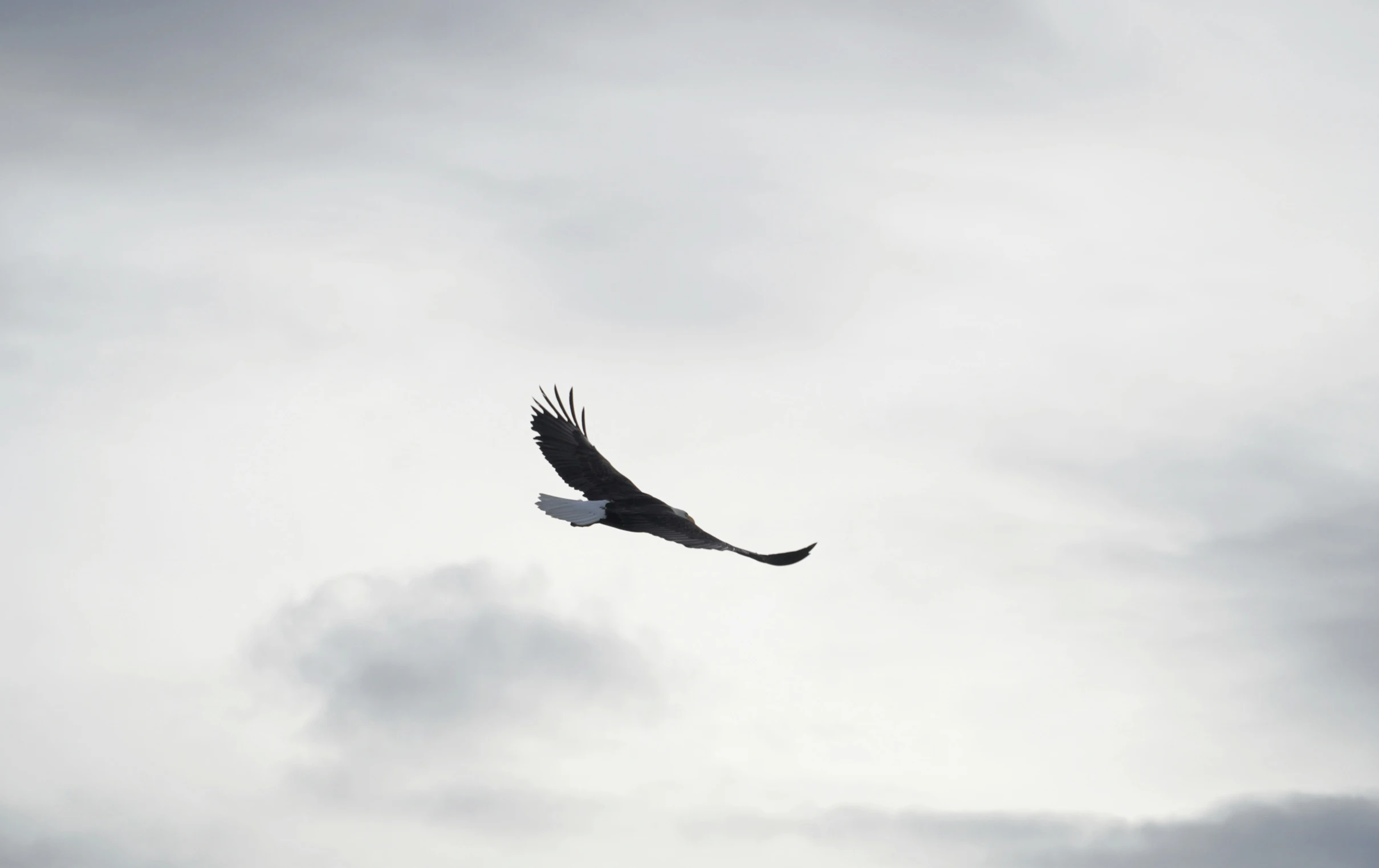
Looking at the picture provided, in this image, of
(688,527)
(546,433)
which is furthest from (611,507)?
(546,433)

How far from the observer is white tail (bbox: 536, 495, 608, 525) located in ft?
126

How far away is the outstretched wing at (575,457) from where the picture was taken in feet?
138

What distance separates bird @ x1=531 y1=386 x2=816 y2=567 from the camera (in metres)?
37.6

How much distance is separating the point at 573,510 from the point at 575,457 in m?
4.72

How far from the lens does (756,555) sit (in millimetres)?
33656

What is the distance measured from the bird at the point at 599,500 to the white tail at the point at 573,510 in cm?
1

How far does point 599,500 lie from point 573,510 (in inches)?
71.3

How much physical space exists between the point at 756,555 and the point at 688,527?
5.05 meters

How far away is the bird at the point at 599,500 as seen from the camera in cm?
3756

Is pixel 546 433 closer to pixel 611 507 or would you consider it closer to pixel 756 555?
pixel 611 507

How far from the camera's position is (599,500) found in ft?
134

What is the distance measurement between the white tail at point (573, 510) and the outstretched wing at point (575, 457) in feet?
5.24

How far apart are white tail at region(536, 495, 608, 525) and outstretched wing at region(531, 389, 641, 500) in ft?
5.24

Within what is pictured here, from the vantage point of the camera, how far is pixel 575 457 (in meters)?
43.8
